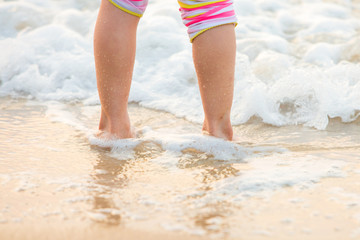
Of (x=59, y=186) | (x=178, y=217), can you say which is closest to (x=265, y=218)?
(x=178, y=217)

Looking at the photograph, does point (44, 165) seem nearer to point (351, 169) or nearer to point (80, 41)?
point (351, 169)

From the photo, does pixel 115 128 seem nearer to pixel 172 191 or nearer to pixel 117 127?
pixel 117 127

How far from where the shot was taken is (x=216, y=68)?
5.52 ft

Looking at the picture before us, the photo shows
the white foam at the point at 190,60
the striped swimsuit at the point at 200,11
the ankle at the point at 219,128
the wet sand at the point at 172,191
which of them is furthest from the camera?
the white foam at the point at 190,60

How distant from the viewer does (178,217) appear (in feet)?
3.78

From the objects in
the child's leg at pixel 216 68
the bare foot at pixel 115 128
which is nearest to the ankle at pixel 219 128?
the child's leg at pixel 216 68

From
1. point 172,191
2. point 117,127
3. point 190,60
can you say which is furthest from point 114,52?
point 190,60

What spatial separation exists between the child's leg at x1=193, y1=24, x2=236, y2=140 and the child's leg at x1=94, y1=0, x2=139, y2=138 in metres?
0.24

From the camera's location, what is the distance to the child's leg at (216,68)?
65.7 inches

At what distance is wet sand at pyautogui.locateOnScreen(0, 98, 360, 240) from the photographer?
1.09 meters

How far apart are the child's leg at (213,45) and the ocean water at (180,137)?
176mm

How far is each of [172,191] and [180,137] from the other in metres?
0.49

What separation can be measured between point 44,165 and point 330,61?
7.30 ft

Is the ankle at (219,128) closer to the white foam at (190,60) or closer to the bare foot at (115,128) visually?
the bare foot at (115,128)
